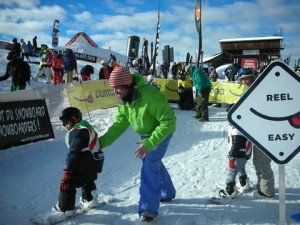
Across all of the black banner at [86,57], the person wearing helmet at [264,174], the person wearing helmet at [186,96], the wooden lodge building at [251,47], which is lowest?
the person wearing helmet at [264,174]

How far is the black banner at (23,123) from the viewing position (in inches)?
241

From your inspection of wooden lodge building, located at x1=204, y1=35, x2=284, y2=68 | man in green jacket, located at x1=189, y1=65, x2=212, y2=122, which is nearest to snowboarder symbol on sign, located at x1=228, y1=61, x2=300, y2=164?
man in green jacket, located at x1=189, y1=65, x2=212, y2=122

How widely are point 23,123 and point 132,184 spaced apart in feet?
10.0

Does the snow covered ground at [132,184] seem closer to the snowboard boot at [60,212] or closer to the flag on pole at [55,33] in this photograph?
the snowboard boot at [60,212]

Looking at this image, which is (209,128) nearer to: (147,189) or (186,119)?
(186,119)

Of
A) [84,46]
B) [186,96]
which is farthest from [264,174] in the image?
[84,46]

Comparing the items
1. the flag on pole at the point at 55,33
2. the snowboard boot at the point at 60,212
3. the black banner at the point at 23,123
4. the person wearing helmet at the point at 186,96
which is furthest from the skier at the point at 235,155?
the flag on pole at the point at 55,33

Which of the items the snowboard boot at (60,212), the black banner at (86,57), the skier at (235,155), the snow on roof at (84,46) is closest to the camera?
the snowboard boot at (60,212)

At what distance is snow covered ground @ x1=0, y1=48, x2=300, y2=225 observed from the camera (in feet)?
12.0

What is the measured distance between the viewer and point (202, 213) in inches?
145

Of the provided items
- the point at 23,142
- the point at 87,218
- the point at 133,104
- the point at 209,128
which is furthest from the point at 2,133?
the point at 209,128

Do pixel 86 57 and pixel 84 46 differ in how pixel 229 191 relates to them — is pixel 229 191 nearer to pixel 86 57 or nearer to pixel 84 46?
pixel 86 57

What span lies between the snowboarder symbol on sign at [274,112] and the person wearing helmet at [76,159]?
1.73 metres

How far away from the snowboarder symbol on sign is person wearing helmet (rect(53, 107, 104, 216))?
5.69 ft
